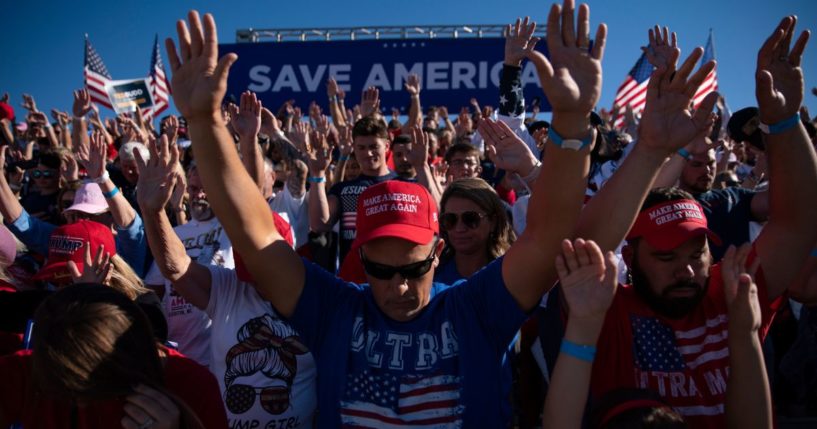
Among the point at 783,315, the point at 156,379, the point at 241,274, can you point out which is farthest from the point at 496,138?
the point at 783,315

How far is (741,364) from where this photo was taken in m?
1.78

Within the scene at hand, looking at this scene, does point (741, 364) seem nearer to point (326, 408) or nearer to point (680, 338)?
point (680, 338)

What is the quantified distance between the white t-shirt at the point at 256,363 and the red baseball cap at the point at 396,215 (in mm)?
792

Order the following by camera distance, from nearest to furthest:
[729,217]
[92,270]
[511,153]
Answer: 1. [92,270]
2. [511,153]
3. [729,217]

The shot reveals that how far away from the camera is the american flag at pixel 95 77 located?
1116 centimetres

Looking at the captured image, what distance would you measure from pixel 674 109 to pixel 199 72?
150cm

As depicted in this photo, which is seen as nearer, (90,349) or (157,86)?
(90,349)

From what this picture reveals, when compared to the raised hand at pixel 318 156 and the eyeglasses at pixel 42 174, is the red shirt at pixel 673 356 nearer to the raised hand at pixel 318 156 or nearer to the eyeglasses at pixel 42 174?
the raised hand at pixel 318 156

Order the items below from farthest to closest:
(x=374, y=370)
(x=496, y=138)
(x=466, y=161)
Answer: (x=466, y=161)
(x=496, y=138)
(x=374, y=370)

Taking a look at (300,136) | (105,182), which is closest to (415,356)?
(105,182)

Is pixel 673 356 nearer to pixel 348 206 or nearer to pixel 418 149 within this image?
pixel 418 149

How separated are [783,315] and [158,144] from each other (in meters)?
4.40

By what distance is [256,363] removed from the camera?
2.42 m

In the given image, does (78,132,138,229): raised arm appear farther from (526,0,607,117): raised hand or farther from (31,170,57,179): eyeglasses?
(526,0,607,117): raised hand
